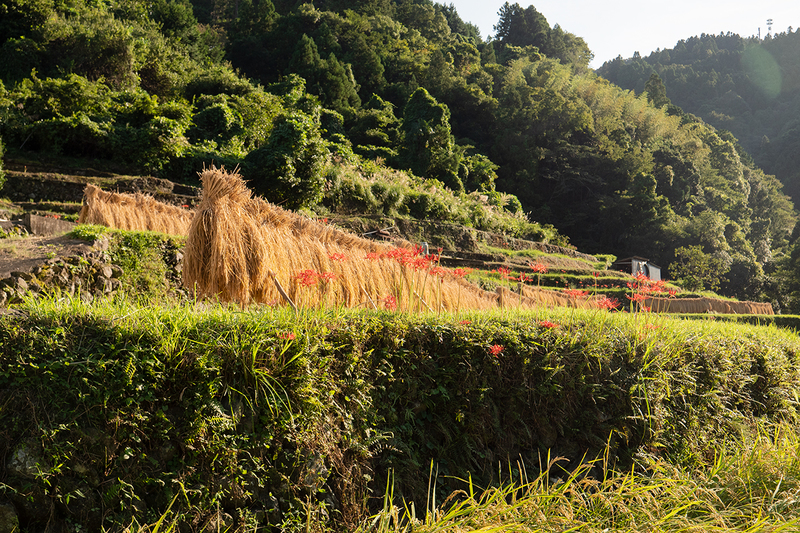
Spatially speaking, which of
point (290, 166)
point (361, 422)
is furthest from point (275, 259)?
point (290, 166)

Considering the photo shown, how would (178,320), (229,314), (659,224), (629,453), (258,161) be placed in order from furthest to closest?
(659,224) < (258,161) < (629,453) < (229,314) < (178,320)

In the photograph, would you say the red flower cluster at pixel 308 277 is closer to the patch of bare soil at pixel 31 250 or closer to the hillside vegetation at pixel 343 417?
the hillside vegetation at pixel 343 417

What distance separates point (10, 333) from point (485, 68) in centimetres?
4911

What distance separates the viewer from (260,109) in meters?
23.7

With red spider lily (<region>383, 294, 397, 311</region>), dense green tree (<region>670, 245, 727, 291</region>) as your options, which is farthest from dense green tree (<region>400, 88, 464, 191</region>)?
red spider lily (<region>383, 294, 397, 311</region>)

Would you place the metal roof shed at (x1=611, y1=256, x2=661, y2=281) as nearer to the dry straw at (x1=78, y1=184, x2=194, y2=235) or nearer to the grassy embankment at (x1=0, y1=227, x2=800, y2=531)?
the dry straw at (x1=78, y1=184, x2=194, y2=235)

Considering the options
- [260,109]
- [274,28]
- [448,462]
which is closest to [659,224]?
[260,109]

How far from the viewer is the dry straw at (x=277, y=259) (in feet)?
14.0

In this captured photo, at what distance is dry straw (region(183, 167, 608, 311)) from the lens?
427 centimetres

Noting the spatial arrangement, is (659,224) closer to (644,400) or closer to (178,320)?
(644,400)

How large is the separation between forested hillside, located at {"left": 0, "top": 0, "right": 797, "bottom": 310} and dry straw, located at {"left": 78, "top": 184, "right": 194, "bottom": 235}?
5.64m

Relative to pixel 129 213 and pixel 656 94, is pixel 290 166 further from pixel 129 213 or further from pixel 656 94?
pixel 656 94

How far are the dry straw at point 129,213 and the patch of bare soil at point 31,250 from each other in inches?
68.6

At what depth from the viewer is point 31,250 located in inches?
261
